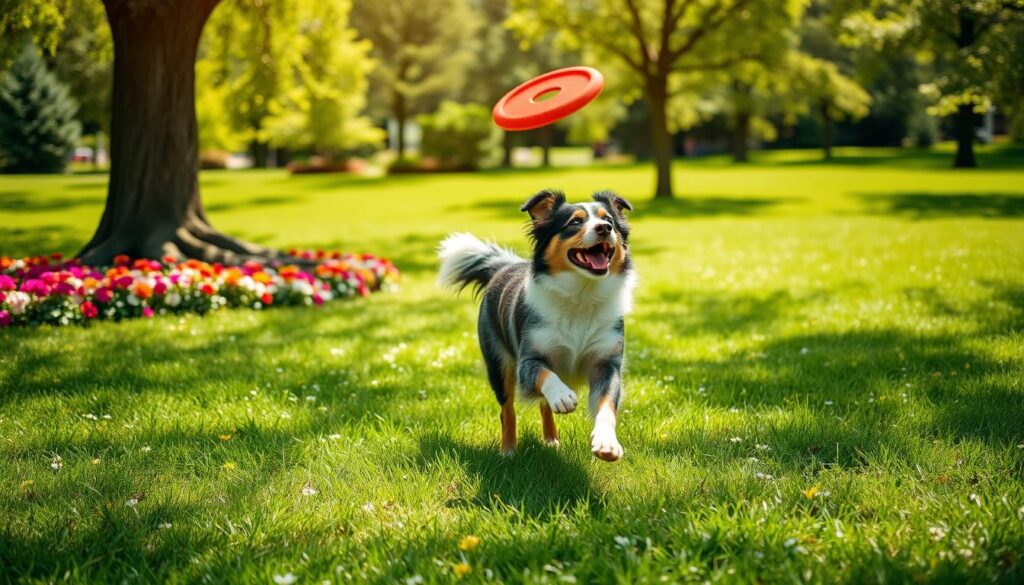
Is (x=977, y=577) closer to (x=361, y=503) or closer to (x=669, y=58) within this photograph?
(x=361, y=503)

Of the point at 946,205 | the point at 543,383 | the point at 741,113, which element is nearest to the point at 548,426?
the point at 543,383

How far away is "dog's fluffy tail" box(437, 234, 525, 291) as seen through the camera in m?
5.30

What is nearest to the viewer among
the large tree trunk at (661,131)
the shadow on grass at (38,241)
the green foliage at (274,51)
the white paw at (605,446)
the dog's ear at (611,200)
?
the white paw at (605,446)

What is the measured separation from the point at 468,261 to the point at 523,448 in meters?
1.42

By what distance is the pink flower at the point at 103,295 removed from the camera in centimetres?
809

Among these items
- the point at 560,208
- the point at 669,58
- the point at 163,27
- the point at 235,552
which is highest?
the point at 669,58

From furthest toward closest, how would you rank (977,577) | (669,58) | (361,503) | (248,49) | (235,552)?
(669,58) → (248,49) → (361,503) → (235,552) → (977,577)

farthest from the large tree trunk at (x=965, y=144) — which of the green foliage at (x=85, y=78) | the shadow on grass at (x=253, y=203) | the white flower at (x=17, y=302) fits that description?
the white flower at (x=17, y=302)

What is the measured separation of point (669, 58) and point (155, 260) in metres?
18.3

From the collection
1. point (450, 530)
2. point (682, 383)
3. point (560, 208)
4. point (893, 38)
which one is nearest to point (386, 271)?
point (682, 383)

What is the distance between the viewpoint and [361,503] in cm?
367

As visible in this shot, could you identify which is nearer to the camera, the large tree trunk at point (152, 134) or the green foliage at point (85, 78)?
the large tree trunk at point (152, 134)

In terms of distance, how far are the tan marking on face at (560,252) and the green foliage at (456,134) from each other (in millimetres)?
38712

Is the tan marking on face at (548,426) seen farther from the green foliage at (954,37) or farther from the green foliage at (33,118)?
the green foliage at (33,118)
